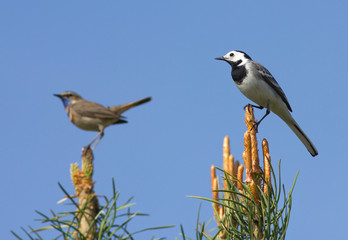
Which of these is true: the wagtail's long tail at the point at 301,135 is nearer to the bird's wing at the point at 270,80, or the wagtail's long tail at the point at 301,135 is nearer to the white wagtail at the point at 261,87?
the white wagtail at the point at 261,87

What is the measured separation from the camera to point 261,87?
9.17 meters

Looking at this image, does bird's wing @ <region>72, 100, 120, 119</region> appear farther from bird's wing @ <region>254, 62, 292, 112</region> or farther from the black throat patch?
bird's wing @ <region>254, 62, 292, 112</region>

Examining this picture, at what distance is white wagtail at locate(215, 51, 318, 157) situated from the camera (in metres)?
9.12

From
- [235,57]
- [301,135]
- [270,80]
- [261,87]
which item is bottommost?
[301,135]

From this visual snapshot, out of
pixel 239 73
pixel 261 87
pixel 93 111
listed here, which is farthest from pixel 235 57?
pixel 93 111

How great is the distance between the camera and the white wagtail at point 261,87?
29.9 feet

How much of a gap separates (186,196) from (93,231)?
0.68 metres

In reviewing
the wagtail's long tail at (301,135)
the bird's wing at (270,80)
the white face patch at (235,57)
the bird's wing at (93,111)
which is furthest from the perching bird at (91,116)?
the white face patch at (235,57)

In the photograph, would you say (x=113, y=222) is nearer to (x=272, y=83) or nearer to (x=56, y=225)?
(x=56, y=225)

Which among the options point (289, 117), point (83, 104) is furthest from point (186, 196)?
point (289, 117)

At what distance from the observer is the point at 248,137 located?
351cm

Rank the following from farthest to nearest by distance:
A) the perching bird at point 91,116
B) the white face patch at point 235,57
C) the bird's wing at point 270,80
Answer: the white face patch at point 235,57 → the bird's wing at point 270,80 → the perching bird at point 91,116

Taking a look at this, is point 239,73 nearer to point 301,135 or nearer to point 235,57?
point 235,57

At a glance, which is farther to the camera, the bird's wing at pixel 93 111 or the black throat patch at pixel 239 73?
the black throat patch at pixel 239 73
